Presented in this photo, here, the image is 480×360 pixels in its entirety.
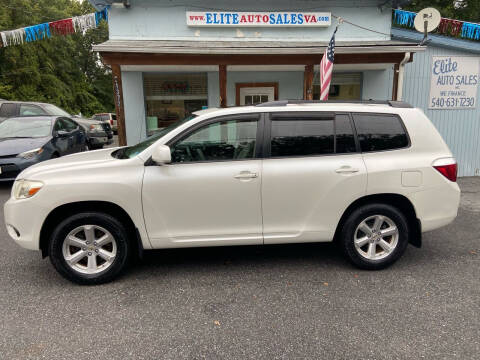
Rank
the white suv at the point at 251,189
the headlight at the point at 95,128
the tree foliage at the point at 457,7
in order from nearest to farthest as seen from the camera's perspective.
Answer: the white suv at the point at 251,189 < the headlight at the point at 95,128 < the tree foliage at the point at 457,7

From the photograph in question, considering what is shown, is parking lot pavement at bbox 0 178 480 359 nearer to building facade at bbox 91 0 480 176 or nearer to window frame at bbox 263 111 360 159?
A: window frame at bbox 263 111 360 159

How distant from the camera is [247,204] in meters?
3.44

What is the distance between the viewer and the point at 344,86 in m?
9.63

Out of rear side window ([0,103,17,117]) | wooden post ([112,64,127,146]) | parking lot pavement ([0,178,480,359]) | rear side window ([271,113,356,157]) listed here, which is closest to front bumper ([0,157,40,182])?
wooden post ([112,64,127,146])

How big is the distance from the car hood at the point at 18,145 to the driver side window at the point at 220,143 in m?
5.26

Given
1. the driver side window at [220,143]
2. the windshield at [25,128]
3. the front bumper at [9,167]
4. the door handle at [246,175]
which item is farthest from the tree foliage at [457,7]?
the front bumper at [9,167]

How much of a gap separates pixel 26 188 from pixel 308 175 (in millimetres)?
2827

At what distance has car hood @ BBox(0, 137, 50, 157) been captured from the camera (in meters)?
6.84

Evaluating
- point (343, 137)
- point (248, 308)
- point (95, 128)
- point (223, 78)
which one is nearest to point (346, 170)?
point (343, 137)

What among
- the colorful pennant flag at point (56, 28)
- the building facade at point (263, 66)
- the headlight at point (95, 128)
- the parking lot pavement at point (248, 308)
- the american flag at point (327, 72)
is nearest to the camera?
the parking lot pavement at point (248, 308)

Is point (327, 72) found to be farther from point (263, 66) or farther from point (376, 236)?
point (376, 236)

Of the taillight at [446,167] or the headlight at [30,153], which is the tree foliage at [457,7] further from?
the headlight at [30,153]

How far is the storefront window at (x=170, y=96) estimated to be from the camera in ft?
30.1

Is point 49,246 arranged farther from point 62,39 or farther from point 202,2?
point 62,39
